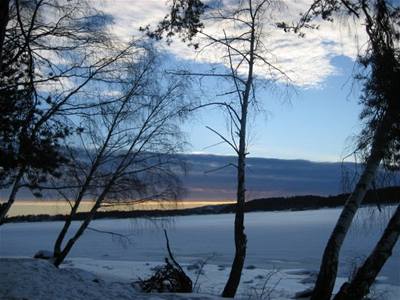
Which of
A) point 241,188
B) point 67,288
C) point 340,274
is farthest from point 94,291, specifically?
point 340,274

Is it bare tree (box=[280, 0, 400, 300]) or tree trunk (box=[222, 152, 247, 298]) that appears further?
tree trunk (box=[222, 152, 247, 298])

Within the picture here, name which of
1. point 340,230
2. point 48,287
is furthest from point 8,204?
point 340,230

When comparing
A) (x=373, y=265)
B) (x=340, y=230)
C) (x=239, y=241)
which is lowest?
(x=373, y=265)

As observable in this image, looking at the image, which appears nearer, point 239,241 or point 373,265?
point 373,265

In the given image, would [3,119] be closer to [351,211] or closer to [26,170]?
[26,170]

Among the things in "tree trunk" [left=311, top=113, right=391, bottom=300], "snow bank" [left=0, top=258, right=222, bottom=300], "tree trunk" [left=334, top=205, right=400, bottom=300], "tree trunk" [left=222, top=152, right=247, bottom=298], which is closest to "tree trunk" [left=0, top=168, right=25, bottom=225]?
"snow bank" [left=0, top=258, right=222, bottom=300]

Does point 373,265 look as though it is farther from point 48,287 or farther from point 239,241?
point 48,287

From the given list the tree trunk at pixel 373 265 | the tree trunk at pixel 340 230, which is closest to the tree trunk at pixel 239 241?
the tree trunk at pixel 340 230

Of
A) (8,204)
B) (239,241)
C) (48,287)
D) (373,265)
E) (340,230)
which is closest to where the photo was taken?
(373,265)

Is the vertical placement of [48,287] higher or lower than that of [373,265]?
lower

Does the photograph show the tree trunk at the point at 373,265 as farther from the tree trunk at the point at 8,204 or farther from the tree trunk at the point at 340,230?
the tree trunk at the point at 8,204

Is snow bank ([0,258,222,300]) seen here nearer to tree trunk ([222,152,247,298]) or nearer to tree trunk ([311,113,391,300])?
tree trunk ([311,113,391,300])

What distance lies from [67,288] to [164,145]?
31.4ft

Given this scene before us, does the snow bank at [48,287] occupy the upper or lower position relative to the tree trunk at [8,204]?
lower
